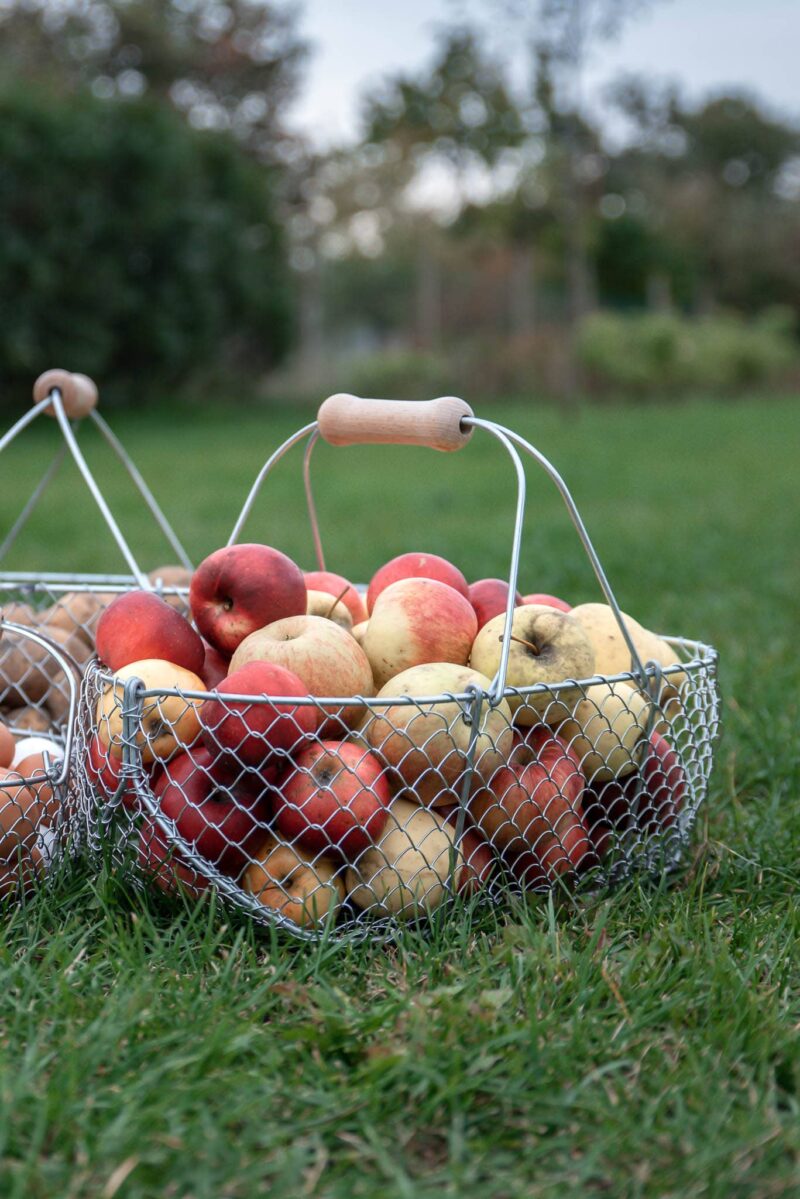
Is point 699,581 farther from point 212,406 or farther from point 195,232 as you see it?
point 212,406

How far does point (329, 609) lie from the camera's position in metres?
1.84

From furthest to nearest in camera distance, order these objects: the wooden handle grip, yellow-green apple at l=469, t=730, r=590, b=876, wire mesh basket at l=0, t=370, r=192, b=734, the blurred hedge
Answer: the blurred hedge < the wooden handle grip < wire mesh basket at l=0, t=370, r=192, b=734 < yellow-green apple at l=469, t=730, r=590, b=876

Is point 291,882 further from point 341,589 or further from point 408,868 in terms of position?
point 341,589

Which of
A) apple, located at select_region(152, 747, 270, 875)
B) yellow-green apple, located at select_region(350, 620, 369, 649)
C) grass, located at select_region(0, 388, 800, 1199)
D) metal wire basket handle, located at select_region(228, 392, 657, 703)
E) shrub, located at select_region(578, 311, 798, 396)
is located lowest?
shrub, located at select_region(578, 311, 798, 396)

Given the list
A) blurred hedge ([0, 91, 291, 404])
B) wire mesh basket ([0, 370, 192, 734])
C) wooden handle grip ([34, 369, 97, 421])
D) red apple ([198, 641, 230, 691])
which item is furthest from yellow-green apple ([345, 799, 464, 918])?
blurred hedge ([0, 91, 291, 404])

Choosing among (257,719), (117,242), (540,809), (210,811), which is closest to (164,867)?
(210,811)

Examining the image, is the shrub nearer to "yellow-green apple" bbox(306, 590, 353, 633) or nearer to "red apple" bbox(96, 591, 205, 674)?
"yellow-green apple" bbox(306, 590, 353, 633)

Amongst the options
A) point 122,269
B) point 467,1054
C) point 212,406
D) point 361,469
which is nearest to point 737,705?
point 467,1054

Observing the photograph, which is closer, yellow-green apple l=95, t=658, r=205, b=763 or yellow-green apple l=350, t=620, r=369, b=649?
yellow-green apple l=95, t=658, r=205, b=763

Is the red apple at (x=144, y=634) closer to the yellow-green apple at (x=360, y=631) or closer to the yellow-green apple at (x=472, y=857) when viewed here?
the yellow-green apple at (x=360, y=631)

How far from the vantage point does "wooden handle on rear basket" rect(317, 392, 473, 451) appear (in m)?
1.63

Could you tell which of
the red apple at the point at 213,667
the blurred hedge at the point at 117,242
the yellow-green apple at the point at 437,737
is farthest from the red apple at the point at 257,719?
the blurred hedge at the point at 117,242

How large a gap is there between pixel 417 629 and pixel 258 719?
12.5 inches

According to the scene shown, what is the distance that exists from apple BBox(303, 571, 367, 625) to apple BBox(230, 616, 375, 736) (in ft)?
0.85
